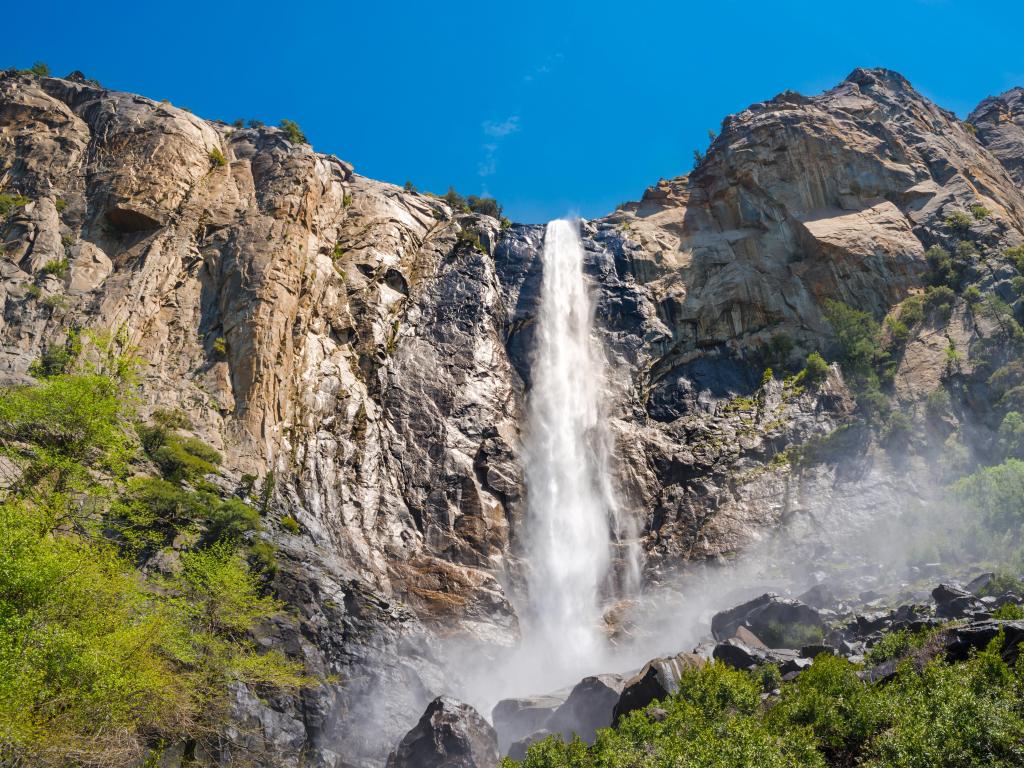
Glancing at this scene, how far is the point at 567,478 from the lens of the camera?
43.7 meters

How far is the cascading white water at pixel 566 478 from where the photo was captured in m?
37.6

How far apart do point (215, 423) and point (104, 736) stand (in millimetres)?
19494

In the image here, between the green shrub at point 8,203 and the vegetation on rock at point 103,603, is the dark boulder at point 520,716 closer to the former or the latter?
the vegetation on rock at point 103,603

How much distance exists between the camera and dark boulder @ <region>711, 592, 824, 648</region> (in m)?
27.7

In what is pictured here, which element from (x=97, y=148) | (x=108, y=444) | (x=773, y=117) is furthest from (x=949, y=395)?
(x=97, y=148)

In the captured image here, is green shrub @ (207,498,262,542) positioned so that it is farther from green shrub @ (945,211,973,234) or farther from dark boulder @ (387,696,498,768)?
green shrub @ (945,211,973,234)

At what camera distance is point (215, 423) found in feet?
111

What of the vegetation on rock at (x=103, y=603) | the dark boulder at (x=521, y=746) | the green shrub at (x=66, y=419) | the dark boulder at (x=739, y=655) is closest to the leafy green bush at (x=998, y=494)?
the dark boulder at (x=739, y=655)

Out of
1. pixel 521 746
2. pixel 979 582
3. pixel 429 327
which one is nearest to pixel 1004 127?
pixel 979 582

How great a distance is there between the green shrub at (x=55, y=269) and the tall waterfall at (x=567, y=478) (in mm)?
26822

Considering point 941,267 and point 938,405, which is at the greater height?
point 941,267

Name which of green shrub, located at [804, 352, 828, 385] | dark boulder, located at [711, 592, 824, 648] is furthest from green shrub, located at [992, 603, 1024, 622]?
green shrub, located at [804, 352, 828, 385]

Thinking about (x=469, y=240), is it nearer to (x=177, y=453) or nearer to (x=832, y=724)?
(x=177, y=453)

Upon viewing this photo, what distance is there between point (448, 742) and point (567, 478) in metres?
22.6
